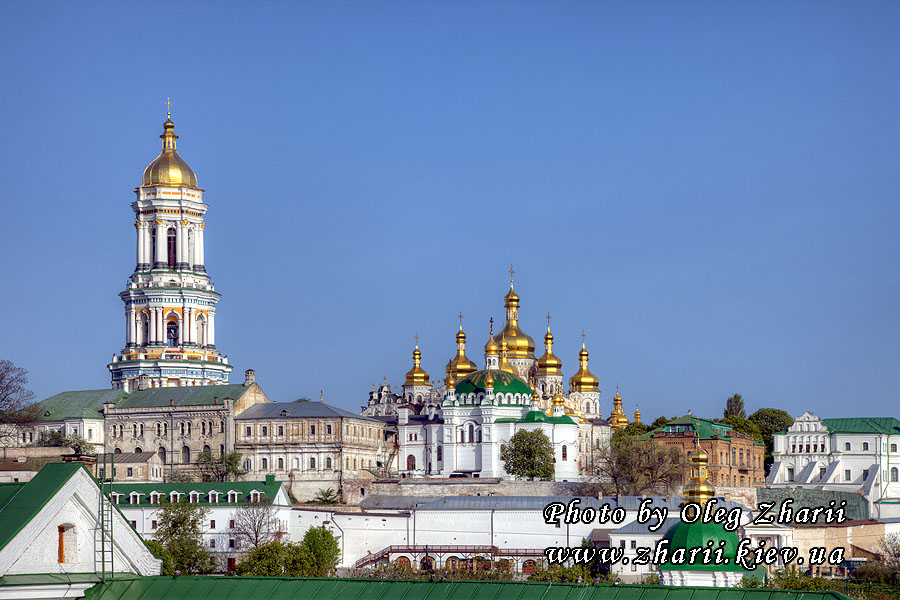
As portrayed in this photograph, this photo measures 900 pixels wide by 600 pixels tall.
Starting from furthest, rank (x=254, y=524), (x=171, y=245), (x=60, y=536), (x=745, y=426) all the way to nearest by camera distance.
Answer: (x=745, y=426) < (x=171, y=245) < (x=254, y=524) < (x=60, y=536)

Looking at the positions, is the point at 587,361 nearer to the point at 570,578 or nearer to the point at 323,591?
the point at 570,578

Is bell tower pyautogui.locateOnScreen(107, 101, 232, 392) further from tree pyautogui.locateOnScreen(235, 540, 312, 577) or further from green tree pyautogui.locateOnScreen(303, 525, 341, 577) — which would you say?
tree pyautogui.locateOnScreen(235, 540, 312, 577)

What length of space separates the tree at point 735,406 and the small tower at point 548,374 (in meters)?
25.0

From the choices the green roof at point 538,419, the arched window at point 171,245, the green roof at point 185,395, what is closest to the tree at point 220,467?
the green roof at point 185,395

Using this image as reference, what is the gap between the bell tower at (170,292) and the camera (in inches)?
4715

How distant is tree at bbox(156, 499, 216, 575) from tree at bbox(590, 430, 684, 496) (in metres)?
27.9

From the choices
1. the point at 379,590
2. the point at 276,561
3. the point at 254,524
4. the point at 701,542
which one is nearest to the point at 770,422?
the point at 254,524

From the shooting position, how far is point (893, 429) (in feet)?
388

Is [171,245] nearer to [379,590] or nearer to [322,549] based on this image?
[322,549]

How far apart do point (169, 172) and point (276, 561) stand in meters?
Answer: 60.4

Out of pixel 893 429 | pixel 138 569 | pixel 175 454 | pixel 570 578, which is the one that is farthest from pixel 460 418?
pixel 138 569

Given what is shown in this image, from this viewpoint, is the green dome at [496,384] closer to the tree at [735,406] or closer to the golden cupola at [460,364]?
the golden cupola at [460,364]

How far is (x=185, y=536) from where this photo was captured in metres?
72.6

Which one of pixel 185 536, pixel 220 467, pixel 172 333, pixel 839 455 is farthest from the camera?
pixel 172 333
